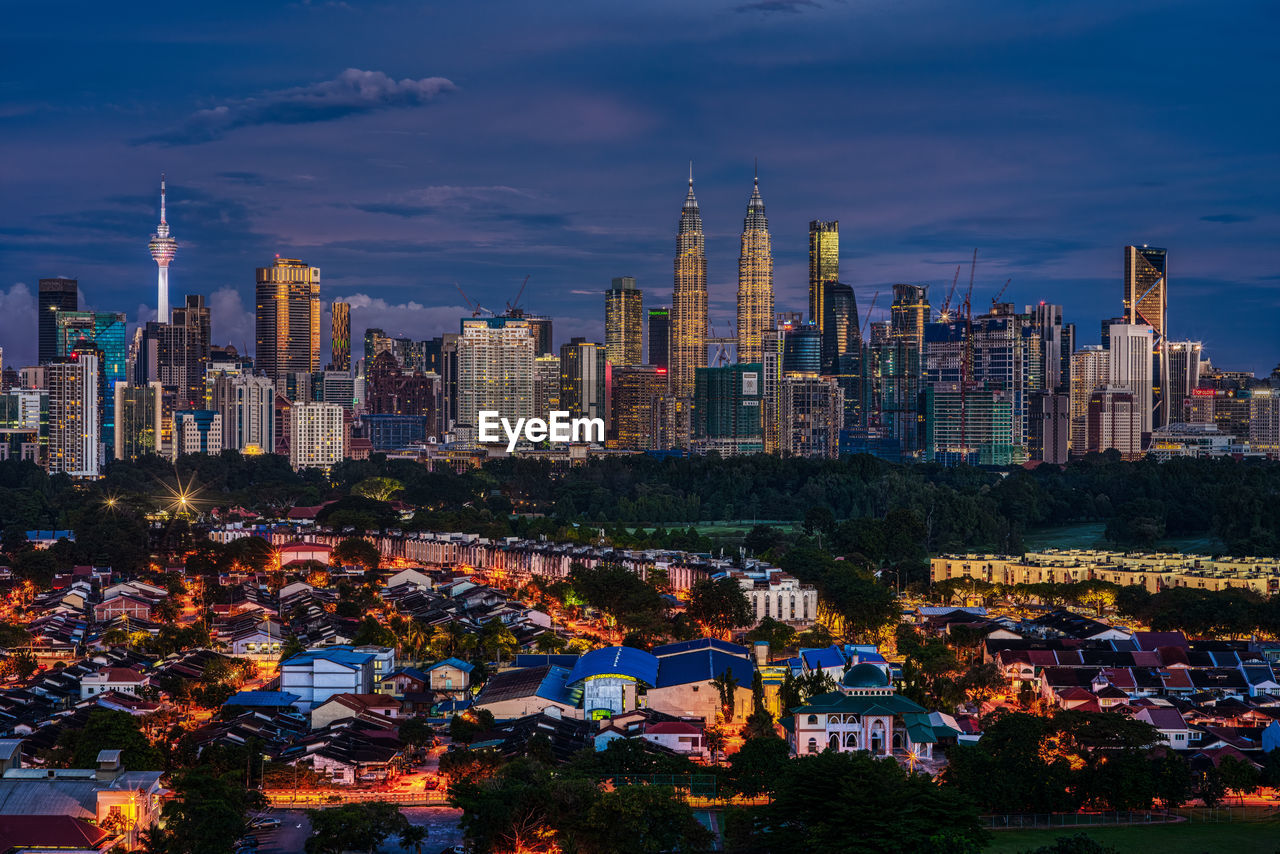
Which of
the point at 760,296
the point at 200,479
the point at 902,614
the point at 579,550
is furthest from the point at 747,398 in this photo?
the point at 902,614

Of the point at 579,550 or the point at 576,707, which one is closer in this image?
the point at 576,707

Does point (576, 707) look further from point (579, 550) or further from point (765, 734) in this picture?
point (579, 550)

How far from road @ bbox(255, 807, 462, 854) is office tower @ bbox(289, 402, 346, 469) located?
93798 mm

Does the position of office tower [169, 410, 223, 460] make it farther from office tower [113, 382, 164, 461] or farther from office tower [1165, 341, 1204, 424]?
office tower [1165, 341, 1204, 424]

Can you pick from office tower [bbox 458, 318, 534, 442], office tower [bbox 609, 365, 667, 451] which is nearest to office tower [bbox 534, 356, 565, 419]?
office tower [bbox 458, 318, 534, 442]

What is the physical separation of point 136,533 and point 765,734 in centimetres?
3099

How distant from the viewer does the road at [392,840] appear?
824 inches

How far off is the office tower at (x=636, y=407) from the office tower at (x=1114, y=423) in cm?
3820

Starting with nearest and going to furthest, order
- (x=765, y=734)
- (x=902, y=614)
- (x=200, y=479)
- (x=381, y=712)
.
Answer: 1. (x=765, y=734)
2. (x=381, y=712)
3. (x=902, y=614)
4. (x=200, y=479)

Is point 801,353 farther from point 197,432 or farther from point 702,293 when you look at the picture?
point 197,432

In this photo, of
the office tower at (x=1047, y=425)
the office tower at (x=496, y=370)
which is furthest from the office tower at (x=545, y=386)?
the office tower at (x=1047, y=425)

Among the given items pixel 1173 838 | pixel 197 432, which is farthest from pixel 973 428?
pixel 1173 838

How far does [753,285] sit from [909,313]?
58.1ft

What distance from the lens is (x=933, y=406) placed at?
12338cm
